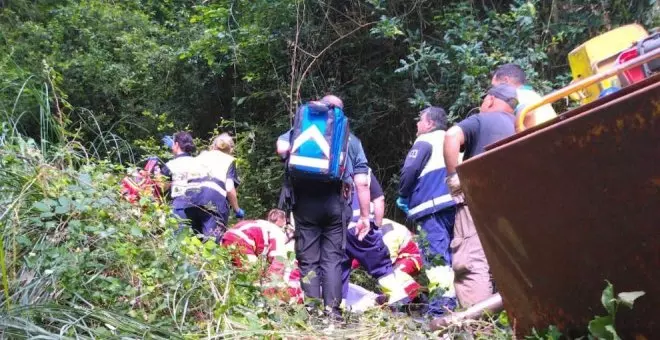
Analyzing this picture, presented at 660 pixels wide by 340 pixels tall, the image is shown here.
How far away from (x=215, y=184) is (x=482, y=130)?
2664 mm

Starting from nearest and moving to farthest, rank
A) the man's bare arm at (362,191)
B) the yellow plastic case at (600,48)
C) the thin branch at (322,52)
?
the yellow plastic case at (600,48) → the man's bare arm at (362,191) → the thin branch at (322,52)

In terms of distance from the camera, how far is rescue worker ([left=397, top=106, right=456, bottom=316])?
4.79 m

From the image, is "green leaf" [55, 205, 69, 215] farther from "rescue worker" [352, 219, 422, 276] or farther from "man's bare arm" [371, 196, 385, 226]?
"man's bare arm" [371, 196, 385, 226]

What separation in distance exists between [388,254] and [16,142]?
2.86 metres

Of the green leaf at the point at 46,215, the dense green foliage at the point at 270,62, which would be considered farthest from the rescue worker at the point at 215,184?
the green leaf at the point at 46,215

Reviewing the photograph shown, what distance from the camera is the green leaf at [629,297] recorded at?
1649 millimetres

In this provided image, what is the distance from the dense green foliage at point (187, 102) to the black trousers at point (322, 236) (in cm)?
101

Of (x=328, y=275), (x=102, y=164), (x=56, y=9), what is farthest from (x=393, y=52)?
(x=56, y=9)

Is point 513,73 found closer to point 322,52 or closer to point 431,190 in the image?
point 431,190

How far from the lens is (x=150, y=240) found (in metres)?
3.41

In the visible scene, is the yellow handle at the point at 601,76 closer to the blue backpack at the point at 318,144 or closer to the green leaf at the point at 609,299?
the green leaf at the point at 609,299

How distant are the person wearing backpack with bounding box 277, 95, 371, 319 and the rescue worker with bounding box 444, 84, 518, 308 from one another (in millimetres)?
786

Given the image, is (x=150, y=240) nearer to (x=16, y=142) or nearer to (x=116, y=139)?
(x=16, y=142)

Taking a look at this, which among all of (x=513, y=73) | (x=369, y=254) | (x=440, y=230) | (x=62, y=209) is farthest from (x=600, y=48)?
(x=62, y=209)
